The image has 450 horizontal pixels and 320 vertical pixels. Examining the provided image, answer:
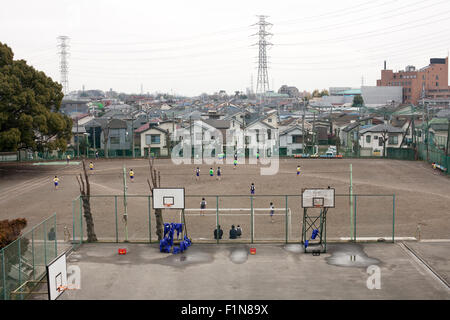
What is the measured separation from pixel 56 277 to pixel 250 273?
601 cm

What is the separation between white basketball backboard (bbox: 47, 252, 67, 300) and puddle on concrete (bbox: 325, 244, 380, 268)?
8.61m

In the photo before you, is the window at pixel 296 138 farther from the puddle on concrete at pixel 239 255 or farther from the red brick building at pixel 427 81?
the red brick building at pixel 427 81

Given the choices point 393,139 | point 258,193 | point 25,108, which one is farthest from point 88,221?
point 393,139

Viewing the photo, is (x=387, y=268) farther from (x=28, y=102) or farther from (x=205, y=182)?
(x=28, y=102)

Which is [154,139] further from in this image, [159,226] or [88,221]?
[159,226]

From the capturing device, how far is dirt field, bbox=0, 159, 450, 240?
69.3 ft

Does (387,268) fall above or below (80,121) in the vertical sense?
below

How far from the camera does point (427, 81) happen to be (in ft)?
381

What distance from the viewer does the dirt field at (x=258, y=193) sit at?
2111 cm

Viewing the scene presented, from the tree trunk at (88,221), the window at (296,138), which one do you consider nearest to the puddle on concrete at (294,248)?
the tree trunk at (88,221)
